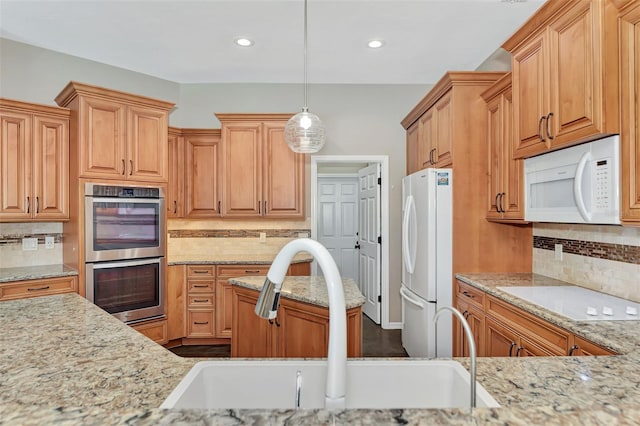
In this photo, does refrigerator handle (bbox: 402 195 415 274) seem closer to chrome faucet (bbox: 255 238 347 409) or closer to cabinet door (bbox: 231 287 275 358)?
cabinet door (bbox: 231 287 275 358)

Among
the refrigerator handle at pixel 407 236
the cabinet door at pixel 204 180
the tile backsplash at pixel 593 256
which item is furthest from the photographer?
the cabinet door at pixel 204 180

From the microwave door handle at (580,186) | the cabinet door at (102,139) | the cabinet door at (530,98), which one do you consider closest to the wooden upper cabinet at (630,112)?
the microwave door handle at (580,186)

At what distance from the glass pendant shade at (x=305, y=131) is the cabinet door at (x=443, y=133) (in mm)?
1070

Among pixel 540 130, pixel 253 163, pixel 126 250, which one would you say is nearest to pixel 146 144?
pixel 126 250

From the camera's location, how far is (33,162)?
3096 mm

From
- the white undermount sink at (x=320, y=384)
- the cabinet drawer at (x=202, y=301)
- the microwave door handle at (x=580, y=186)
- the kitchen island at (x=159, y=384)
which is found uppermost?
the microwave door handle at (x=580, y=186)

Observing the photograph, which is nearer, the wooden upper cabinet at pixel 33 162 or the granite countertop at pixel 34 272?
the granite countertop at pixel 34 272

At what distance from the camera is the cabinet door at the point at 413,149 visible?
3885mm

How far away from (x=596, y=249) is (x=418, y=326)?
4.67ft

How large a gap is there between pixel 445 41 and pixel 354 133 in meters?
1.46

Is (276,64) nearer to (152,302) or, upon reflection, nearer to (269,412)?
(152,302)

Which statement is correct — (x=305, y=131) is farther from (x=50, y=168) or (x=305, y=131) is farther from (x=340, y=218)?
(x=340, y=218)

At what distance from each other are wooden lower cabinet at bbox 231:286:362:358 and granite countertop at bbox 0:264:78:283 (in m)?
1.60

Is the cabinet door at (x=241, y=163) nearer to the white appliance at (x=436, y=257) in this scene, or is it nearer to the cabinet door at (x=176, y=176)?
the cabinet door at (x=176, y=176)
